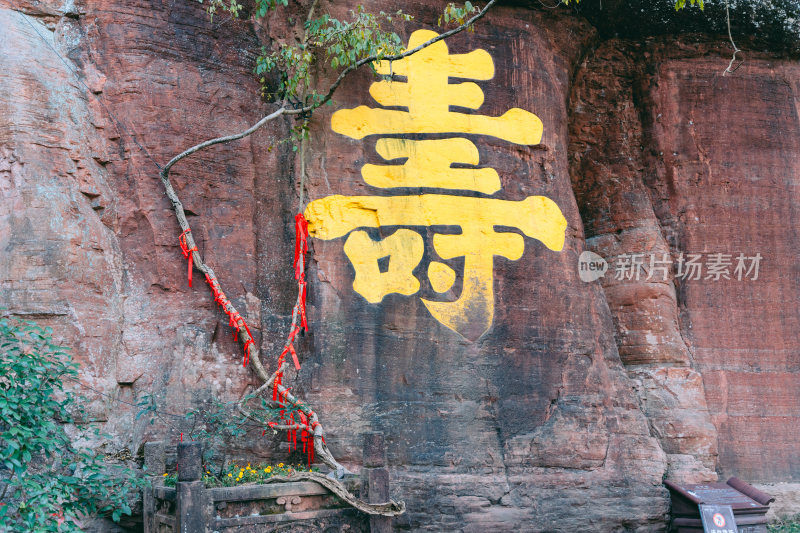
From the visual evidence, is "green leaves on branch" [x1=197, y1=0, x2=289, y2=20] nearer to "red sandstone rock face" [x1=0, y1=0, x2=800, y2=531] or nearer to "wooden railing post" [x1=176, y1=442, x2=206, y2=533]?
"red sandstone rock face" [x1=0, y1=0, x2=800, y2=531]

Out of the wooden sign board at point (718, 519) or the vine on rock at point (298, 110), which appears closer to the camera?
the vine on rock at point (298, 110)

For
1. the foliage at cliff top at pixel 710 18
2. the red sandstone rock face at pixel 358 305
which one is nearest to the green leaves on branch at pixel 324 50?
the red sandstone rock face at pixel 358 305

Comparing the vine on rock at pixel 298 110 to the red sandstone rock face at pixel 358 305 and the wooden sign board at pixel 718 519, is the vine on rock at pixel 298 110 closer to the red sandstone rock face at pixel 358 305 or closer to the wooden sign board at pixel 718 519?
the red sandstone rock face at pixel 358 305

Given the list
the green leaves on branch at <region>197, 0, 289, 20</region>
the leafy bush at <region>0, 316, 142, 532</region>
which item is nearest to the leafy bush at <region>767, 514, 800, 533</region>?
the leafy bush at <region>0, 316, 142, 532</region>

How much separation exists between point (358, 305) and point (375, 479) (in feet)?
4.98

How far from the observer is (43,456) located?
455 cm

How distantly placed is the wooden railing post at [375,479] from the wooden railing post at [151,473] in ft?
4.12

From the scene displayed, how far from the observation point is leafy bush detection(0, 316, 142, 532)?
395 cm

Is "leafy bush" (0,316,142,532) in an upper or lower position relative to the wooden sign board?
upper

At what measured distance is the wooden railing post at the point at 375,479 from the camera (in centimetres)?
436

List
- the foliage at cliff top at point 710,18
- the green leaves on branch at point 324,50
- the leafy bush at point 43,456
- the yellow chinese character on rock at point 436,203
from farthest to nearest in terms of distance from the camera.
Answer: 1. the foliage at cliff top at point 710,18
2. the yellow chinese character on rock at point 436,203
3. the green leaves on branch at point 324,50
4. the leafy bush at point 43,456

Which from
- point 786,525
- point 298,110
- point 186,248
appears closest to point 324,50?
point 298,110

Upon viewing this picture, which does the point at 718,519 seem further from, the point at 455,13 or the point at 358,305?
the point at 455,13

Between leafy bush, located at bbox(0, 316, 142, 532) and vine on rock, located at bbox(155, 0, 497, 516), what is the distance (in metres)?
0.95
